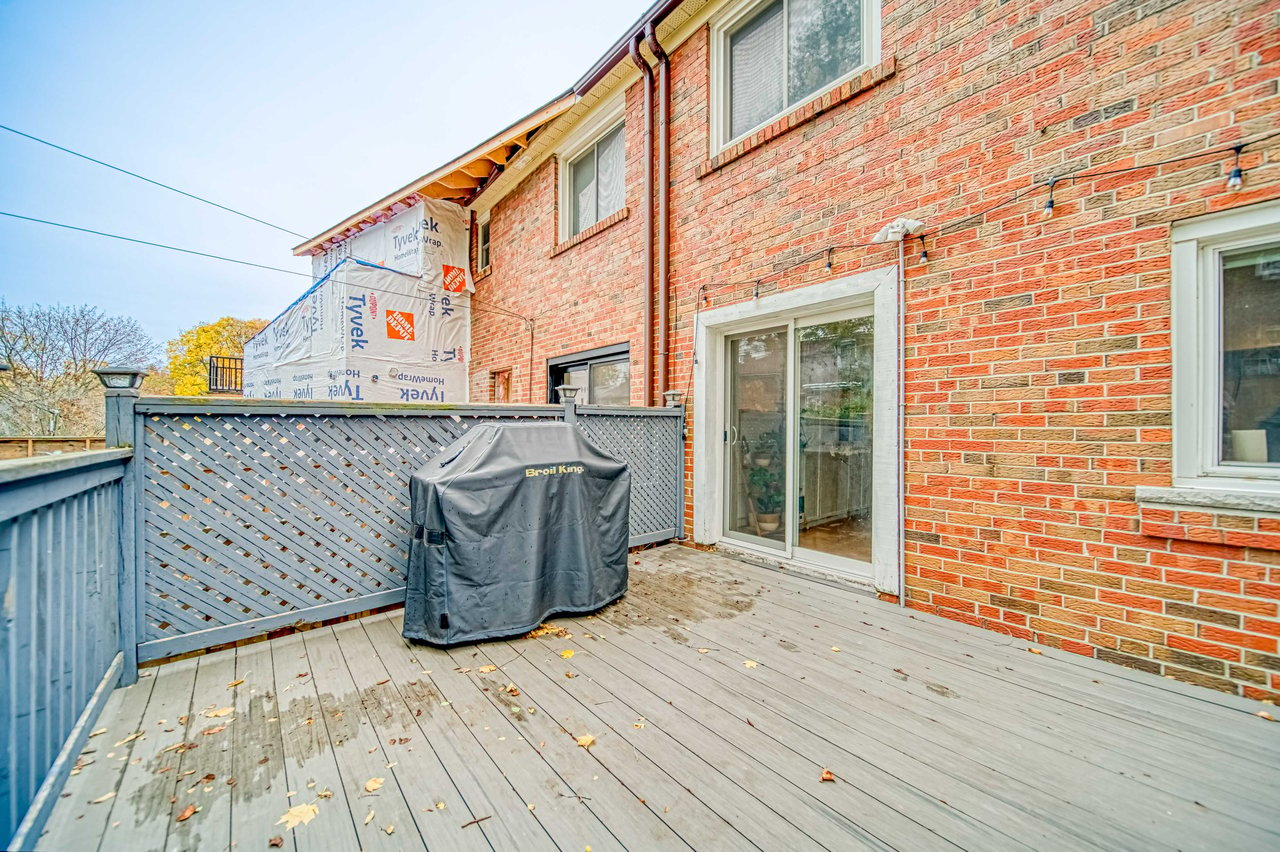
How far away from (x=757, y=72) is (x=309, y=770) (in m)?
5.19

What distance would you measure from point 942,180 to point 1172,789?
9.67 feet

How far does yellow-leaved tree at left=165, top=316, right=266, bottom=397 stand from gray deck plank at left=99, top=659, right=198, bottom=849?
22.0 m

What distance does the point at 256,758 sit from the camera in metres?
1.63

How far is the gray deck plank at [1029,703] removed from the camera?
1634 mm

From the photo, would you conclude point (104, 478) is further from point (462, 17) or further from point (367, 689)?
point (462, 17)

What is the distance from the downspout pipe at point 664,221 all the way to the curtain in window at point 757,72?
656mm

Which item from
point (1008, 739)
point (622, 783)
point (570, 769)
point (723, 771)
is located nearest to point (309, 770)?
point (570, 769)

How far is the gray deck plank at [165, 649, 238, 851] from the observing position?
4.29ft

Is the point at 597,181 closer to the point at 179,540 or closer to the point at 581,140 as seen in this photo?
the point at 581,140

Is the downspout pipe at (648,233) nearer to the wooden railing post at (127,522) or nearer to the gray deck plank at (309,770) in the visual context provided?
the gray deck plank at (309,770)

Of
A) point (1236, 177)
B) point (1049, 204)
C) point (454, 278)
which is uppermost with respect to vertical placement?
point (454, 278)

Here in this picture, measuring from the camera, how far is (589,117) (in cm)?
565

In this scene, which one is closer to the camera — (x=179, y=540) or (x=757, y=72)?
(x=179, y=540)

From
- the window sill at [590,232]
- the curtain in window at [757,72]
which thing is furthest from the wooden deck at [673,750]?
the window sill at [590,232]
